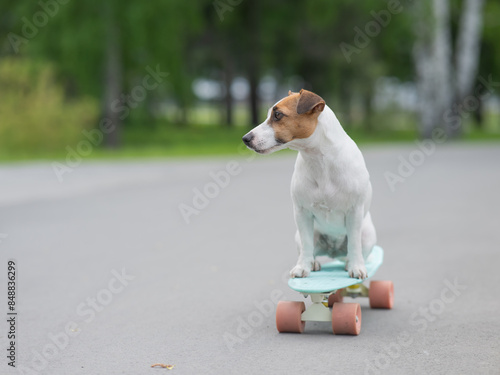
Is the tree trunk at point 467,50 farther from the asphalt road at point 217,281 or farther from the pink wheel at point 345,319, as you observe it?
the pink wheel at point 345,319

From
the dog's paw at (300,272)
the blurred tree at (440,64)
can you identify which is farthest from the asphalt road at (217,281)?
the blurred tree at (440,64)

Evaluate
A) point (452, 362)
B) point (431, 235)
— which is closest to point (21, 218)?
point (431, 235)

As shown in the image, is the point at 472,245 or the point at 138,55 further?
the point at 138,55

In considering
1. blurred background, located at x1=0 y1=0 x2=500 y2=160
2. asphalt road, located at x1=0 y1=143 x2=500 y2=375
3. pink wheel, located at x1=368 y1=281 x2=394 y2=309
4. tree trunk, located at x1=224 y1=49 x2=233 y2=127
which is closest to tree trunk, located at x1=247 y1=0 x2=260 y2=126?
blurred background, located at x1=0 y1=0 x2=500 y2=160

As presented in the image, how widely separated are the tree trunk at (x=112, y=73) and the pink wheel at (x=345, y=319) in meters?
20.1

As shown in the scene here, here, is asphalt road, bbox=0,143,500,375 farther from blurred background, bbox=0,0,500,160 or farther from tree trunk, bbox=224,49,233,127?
tree trunk, bbox=224,49,233,127

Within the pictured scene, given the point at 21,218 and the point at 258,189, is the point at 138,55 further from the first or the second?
the point at 21,218

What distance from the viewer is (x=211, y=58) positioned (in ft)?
150

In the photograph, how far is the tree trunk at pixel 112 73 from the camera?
24641 mm

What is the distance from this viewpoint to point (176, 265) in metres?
8.51

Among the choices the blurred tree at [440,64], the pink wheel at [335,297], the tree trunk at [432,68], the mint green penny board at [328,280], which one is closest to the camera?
the mint green penny board at [328,280]

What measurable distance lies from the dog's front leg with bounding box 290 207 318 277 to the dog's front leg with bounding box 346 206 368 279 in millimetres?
274

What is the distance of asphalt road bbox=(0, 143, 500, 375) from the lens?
5270mm

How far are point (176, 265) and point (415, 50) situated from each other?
75.4 feet
